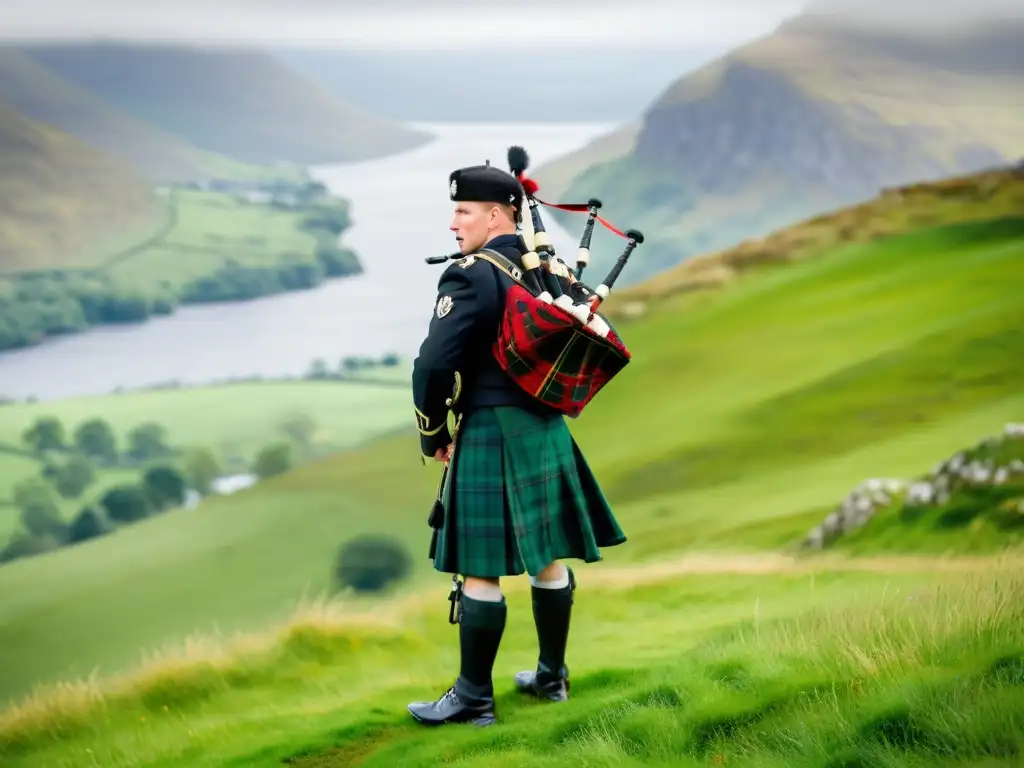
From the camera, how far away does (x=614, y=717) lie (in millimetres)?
3355

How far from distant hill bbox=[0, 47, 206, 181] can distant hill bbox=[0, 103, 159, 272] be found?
20 centimetres

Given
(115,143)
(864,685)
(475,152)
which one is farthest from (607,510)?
(115,143)

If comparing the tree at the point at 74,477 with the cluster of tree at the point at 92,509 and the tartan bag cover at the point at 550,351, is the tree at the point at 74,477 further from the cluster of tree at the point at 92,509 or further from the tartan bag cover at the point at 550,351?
the tartan bag cover at the point at 550,351

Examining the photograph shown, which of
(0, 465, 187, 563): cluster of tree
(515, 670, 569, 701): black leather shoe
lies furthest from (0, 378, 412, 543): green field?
(515, 670, 569, 701): black leather shoe

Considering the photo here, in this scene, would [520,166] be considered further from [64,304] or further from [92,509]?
[64,304]

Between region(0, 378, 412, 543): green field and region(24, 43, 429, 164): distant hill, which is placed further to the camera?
region(24, 43, 429, 164): distant hill

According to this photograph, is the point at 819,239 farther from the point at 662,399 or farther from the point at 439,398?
the point at 439,398

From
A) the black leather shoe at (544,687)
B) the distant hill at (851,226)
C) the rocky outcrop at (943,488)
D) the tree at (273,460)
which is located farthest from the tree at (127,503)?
the black leather shoe at (544,687)

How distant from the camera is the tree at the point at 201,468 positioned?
418 inches

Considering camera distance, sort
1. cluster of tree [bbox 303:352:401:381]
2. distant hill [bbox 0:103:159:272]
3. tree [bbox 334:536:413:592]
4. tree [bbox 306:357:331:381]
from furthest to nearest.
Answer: tree [bbox 306:357:331:381] → cluster of tree [bbox 303:352:401:381] → distant hill [bbox 0:103:159:272] → tree [bbox 334:536:413:592]

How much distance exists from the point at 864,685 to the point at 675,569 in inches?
142

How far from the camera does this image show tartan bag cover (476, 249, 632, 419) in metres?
3.48

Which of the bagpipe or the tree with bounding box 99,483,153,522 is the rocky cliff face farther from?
the bagpipe

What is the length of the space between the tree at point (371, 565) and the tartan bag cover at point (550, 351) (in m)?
4.94
